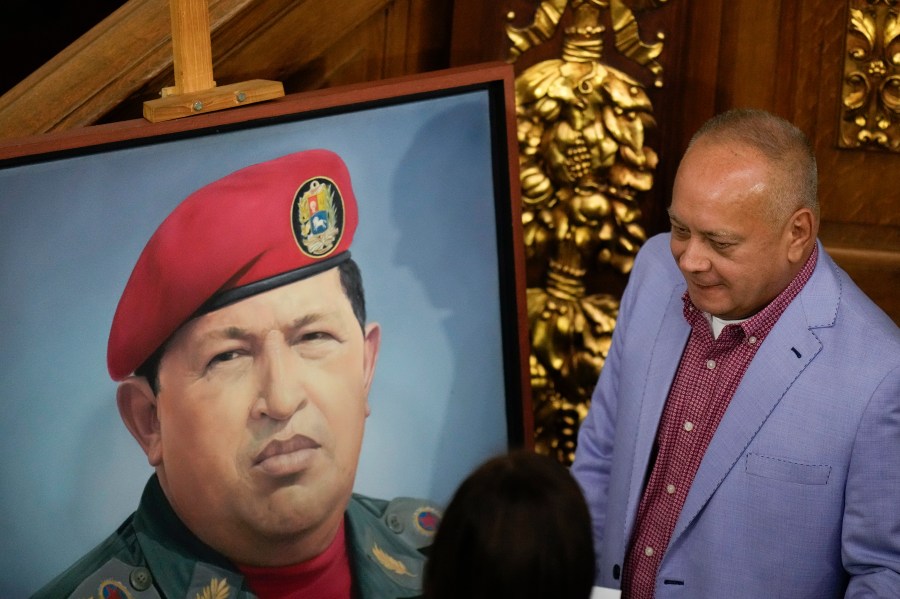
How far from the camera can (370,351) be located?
7.19 feet

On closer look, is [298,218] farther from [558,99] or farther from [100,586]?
[558,99]

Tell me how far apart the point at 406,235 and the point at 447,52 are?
2.36 feet

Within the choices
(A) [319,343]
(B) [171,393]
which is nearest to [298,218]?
(A) [319,343]

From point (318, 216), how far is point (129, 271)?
14.2 inches

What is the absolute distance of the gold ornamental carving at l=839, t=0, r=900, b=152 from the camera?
104 inches

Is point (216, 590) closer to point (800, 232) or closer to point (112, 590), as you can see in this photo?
point (112, 590)

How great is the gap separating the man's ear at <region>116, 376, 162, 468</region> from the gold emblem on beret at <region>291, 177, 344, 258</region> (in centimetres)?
38

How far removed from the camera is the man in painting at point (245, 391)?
1.95 metres

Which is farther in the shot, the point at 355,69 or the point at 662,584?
the point at 355,69

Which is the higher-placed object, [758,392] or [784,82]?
[784,82]

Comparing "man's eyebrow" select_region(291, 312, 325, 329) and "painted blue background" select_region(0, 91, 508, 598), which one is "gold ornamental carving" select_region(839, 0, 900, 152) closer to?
"painted blue background" select_region(0, 91, 508, 598)

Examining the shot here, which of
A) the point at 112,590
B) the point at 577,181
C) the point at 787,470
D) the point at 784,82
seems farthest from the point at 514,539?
the point at 784,82

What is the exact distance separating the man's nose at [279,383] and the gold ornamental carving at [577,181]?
93cm

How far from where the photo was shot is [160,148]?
192cm
